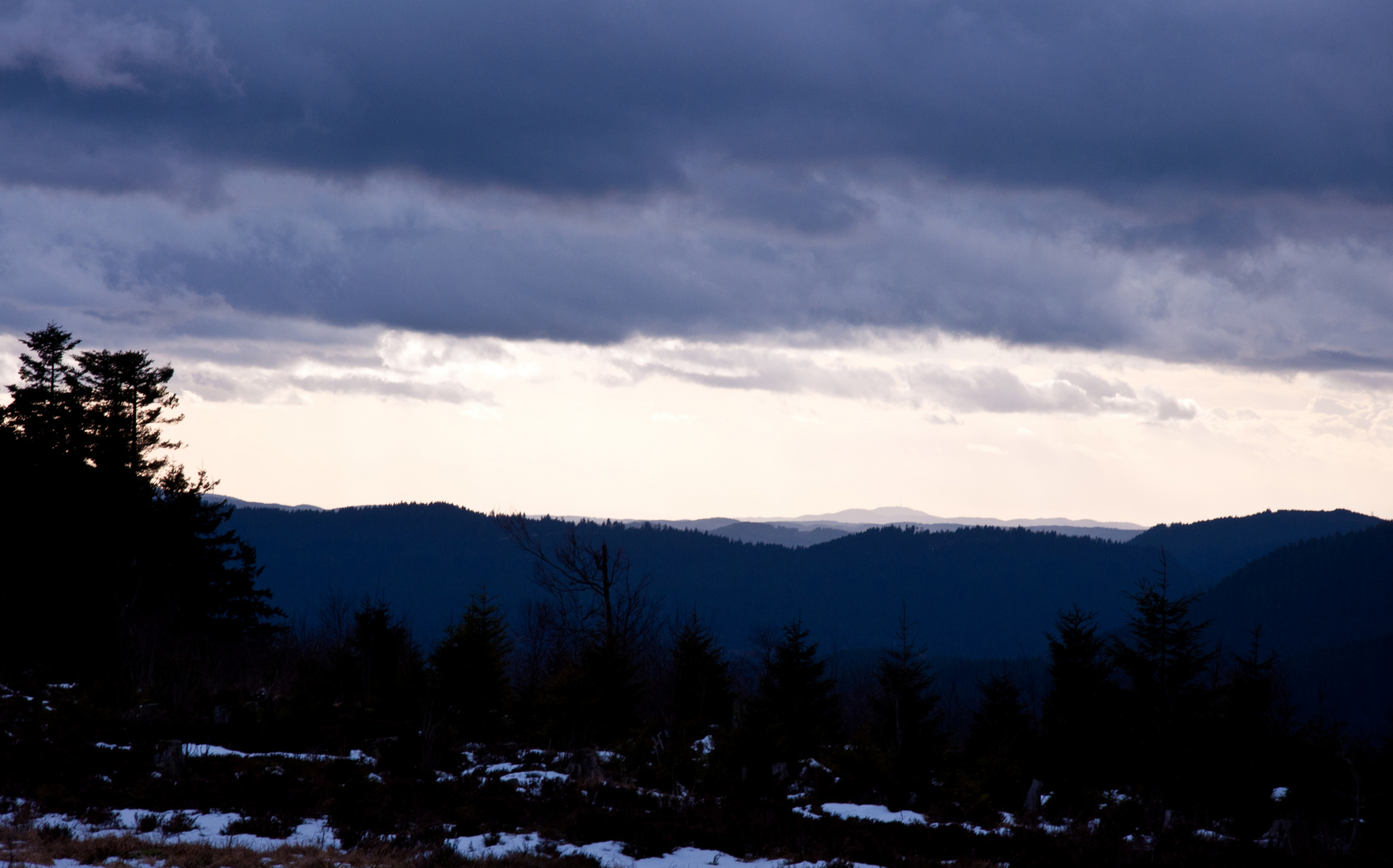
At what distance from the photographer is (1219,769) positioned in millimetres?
30078

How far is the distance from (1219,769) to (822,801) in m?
14.3

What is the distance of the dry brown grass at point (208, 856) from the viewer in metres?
12.9

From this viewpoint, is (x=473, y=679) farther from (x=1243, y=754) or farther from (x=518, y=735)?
(x=1243, y=754)

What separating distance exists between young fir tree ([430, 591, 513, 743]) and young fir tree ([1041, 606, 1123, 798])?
1865 centimetres

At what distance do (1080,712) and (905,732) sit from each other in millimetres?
11179

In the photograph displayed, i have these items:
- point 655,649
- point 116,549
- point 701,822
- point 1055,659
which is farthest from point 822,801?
point 655,649

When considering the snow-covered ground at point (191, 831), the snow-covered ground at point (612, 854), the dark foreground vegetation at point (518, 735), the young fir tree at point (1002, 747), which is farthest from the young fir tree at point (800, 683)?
the snow-covered ground at point (191, 831)

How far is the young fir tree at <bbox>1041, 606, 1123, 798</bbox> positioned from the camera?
3700cm

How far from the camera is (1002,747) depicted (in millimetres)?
33281

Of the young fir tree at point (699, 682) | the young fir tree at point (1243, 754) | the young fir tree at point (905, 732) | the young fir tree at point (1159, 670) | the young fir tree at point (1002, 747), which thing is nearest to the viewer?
the young fir tree at point (905, 732)

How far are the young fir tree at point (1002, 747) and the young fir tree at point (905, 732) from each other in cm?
136

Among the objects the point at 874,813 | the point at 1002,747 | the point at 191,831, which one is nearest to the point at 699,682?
the point at 1002,747

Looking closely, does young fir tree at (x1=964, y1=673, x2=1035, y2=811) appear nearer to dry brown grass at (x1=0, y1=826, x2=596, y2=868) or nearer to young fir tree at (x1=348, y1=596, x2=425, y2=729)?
dry brown grass at (x1=0, y1=826, x2=596, y2=868)

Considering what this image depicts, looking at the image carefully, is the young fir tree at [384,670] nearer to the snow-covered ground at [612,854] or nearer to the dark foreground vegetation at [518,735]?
the dark foreground vegetation at [518,735]
